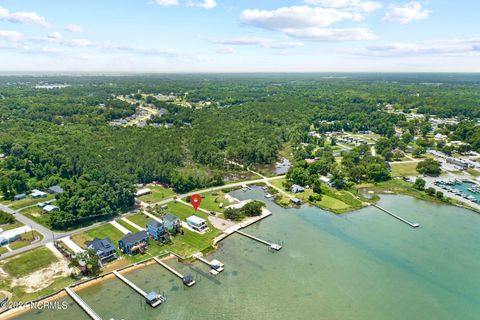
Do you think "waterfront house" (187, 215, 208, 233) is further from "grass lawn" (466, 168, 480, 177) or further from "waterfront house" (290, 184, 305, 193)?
"grass lawn" (466, 168, 480, 177)

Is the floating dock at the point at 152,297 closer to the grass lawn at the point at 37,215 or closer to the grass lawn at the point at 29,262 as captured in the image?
the grass lawn at the point at 29,262

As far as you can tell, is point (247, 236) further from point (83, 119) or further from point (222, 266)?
point (83, 119)

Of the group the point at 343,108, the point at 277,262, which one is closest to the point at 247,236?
the point at 277,262

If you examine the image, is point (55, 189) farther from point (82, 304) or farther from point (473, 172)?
point (473, 172)

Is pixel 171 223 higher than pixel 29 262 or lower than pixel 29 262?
higher

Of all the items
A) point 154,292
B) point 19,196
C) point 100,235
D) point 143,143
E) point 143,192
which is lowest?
point 154,292

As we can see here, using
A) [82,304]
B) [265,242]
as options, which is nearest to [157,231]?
[82,304]

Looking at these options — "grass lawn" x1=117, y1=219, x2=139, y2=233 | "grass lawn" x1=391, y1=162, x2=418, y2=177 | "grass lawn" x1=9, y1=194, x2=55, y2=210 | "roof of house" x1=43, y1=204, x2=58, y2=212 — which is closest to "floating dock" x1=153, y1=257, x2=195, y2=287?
"grass lawn" x1=117, y1=219, x2=139, y2=233
